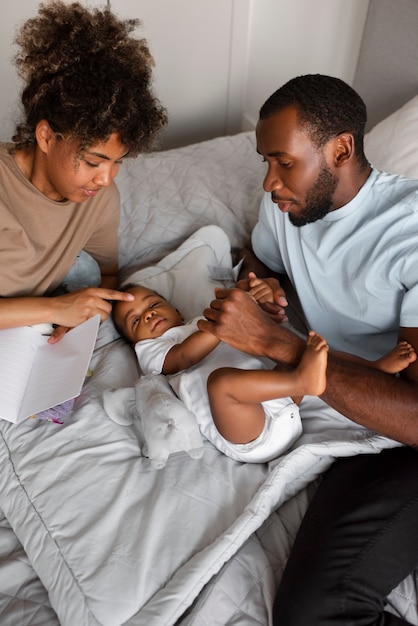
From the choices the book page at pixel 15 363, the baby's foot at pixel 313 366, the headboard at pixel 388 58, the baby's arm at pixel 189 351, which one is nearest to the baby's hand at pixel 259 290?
the baby's arm at pixel 189 351

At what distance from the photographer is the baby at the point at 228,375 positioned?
1176 mm

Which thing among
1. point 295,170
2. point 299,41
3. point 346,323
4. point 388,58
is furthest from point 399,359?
point 299,41

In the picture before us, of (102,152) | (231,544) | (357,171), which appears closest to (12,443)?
(231,544)

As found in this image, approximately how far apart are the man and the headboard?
76 centimetres

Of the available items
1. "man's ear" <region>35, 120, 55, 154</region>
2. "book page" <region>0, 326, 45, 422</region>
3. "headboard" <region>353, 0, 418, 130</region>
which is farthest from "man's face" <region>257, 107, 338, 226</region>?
"headboard" <region>353, 0, 418, 130</region>

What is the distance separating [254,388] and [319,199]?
0.45 m

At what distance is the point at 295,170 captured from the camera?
129 cm

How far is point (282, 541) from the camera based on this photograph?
1207 mm

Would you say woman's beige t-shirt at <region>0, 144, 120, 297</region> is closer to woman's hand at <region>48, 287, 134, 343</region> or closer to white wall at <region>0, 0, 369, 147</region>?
woman's hand at <region>48, 287, 134, 343</region>

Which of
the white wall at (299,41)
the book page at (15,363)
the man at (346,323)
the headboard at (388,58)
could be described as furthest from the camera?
the white wall at (299,41)

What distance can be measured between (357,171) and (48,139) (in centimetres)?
67

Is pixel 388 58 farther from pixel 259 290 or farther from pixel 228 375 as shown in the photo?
pixel 228 375

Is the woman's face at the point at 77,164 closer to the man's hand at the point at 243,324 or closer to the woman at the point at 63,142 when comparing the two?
the woman at the point at 63,142

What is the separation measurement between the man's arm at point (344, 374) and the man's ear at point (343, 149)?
0.36m
